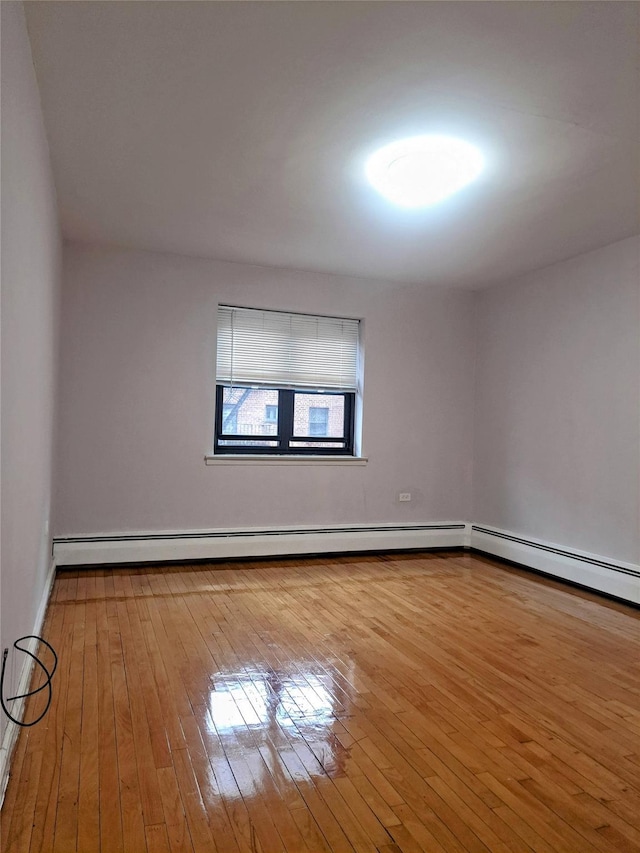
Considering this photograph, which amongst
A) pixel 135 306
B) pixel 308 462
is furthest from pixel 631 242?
pixel 135 306

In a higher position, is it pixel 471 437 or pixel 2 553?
pixel 471 437

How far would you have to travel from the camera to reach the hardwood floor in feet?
6.15

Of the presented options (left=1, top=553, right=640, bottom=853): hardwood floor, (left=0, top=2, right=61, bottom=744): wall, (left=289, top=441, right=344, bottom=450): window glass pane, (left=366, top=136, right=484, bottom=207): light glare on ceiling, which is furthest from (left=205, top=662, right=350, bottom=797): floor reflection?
(left=289, top=441, right=344, bottom=450): window glass pane

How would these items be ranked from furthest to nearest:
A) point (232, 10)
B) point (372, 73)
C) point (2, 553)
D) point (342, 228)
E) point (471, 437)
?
point (471, 437)
point (342, 228)
point (372, 73)
point (232, 10)
point (2, 553)

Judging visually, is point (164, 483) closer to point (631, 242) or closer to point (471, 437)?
point (471, 437)

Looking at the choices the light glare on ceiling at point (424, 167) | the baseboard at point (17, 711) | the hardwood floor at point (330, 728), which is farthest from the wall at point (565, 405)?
the baseboard at point (17, 711)

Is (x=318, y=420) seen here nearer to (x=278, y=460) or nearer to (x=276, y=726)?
(x=278, y=460)

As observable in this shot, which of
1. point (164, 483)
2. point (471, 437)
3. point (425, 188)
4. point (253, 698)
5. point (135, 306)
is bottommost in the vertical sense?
point (253, 698)

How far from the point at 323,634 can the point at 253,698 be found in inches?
37.6

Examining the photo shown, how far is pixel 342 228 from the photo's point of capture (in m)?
4.55

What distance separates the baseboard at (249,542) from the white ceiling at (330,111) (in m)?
2.63

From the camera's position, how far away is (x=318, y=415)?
611 cm

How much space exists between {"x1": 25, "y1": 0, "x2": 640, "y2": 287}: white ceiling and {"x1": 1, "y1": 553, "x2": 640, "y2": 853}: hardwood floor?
9.10 feet

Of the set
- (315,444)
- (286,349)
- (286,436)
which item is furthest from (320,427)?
(286,349)
